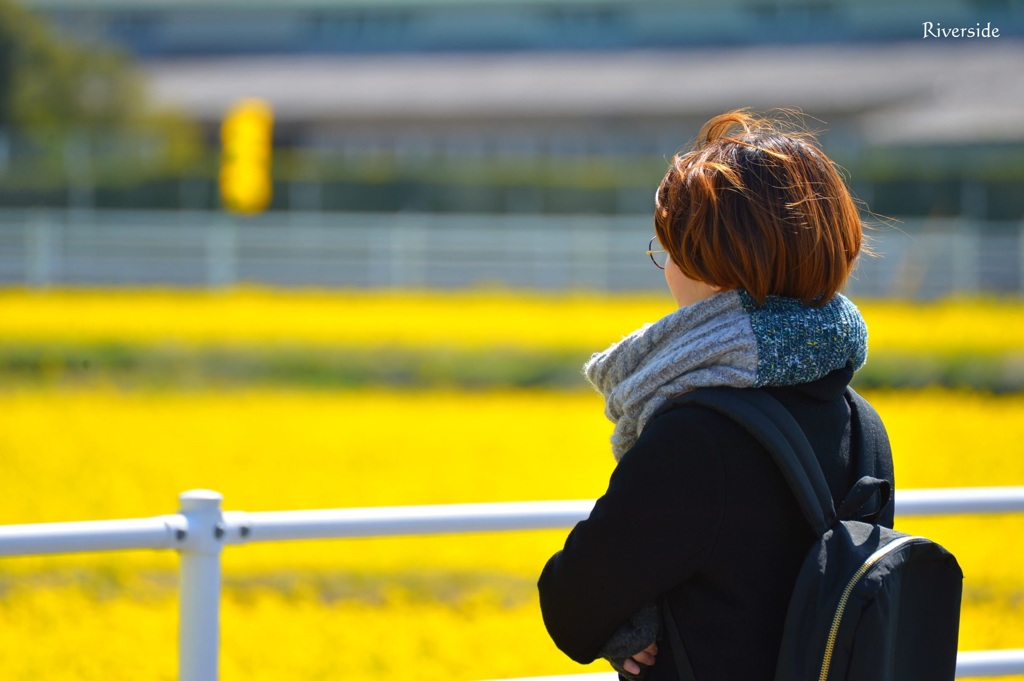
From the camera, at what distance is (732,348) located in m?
1.29

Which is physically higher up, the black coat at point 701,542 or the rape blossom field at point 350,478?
the black coat at point 701,542

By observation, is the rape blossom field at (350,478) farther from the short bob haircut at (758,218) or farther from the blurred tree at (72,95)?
the blurred tree at (72,95)

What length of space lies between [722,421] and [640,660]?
1.09 ft

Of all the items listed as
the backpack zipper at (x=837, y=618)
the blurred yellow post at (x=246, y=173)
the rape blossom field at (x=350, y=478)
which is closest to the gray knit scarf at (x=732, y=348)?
the backpack zipper at (x=837, y=618)

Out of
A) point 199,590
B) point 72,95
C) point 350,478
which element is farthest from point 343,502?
point 72,95

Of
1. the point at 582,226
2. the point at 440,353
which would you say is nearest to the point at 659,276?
the point at 582,226

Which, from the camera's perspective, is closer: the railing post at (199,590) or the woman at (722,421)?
the woman at (722,421)

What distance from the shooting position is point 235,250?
1731 cm

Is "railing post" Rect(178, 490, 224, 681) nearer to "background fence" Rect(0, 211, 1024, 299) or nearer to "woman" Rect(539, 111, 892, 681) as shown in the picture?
"woman" Rect(539, 111, 892, 681)

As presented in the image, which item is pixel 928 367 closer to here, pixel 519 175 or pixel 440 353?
pixel 440 353

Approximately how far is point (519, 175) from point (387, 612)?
17512 millimetres

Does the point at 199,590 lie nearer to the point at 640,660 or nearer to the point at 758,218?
the point at 640,660

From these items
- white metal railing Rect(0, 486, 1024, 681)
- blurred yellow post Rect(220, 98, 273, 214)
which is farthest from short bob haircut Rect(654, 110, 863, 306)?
blurred yellow post Rect(220, 98, 273, 214)

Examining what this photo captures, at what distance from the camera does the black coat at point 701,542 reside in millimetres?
1250
